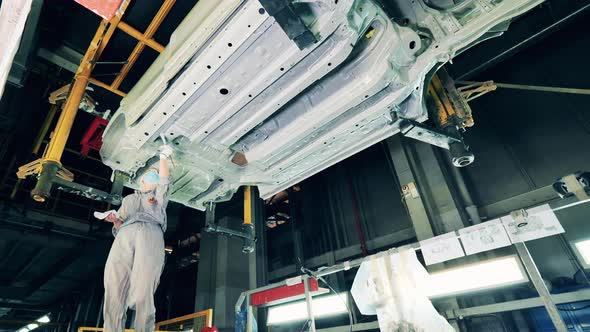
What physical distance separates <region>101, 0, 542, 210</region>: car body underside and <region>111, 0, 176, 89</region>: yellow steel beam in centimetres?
113

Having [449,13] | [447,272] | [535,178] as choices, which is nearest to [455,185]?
[535,178]

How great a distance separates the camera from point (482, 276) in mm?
3271

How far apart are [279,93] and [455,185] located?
4951 mm

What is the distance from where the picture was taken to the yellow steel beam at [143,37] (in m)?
3.24

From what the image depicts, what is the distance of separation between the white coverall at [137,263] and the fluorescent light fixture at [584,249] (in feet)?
17.1

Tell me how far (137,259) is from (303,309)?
309cm

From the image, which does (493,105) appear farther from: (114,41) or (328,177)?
(114,41)

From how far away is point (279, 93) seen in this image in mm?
2373

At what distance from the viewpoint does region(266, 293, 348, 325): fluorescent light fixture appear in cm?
436

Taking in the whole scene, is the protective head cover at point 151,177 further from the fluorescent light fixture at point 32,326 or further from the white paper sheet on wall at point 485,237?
the fluorescent light fixture at point 32,326

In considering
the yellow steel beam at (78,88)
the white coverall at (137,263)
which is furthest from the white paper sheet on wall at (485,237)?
the yellow steel beam at (78,88)

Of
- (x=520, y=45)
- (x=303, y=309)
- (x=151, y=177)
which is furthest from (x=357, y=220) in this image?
(x=151, y=177)

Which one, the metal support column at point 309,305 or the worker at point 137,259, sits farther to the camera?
the metal support column at point 309,305

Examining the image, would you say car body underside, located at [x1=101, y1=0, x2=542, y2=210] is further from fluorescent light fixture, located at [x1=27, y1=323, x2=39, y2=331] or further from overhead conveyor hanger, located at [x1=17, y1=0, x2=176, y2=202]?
fluorescent light fixture, located at [x1=27, y1=323, x2=39, y2=331]
